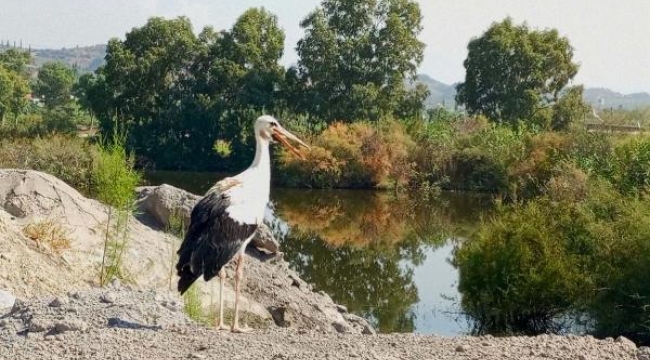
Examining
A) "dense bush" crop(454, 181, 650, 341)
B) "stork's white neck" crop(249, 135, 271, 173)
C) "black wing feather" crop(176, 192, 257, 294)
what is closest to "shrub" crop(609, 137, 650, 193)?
"dense bush" crop(454, 181, 650, 341)

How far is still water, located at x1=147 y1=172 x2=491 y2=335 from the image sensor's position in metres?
18.1

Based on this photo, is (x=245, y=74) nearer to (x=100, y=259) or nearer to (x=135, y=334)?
(x=100, y=259)

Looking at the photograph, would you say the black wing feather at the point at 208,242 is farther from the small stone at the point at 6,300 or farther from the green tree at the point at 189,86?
the green tree at the point at 189,86

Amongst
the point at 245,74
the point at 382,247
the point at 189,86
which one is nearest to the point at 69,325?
the point at 382,247

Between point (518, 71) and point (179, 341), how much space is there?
46.0 m

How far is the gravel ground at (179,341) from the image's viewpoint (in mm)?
7016

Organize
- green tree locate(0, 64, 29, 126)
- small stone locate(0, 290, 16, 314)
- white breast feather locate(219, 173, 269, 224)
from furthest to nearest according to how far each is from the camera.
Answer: green tree locate(0, 64, 29, 126), small stone locate(0, 290, 16, 314), white breast feather locate(219, 173, 269, 224)

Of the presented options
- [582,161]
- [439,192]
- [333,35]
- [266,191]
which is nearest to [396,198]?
[439,192]

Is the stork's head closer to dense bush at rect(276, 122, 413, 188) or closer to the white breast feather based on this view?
the white breast feather

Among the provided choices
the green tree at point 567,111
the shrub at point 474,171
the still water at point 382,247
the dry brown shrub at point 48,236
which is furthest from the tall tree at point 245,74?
the dry brown shrub at point 48,236

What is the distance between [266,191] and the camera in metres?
9.06

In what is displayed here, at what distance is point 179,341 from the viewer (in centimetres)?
738

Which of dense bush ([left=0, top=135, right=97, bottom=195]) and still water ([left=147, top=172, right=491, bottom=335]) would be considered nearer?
still water ([left=147, top=172, right=491, bottom=335])

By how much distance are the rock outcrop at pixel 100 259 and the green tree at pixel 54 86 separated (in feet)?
232
